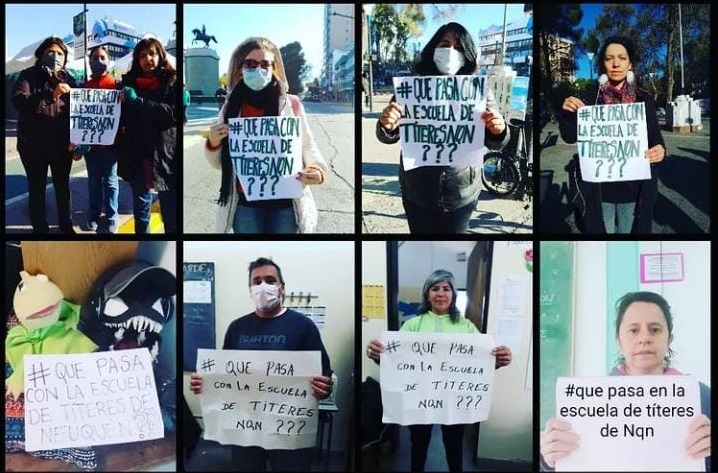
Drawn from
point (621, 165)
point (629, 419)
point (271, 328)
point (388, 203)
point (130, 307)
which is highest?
point (621, 165)

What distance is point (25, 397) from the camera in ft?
15.7

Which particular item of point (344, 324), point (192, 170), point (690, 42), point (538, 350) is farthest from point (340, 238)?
point (690, 42)

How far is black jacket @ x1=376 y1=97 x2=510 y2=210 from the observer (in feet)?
15.5

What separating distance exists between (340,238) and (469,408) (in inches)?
43.4

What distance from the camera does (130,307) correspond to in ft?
15.6

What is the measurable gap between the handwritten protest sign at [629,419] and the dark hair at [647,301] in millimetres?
128

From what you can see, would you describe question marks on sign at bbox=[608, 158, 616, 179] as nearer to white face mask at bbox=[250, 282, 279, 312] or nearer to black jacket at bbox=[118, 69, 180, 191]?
white face mask at bbox=[250, 282, 279, 312]

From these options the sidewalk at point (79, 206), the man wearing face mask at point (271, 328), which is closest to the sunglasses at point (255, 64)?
the sidewalk at point (79, 206)

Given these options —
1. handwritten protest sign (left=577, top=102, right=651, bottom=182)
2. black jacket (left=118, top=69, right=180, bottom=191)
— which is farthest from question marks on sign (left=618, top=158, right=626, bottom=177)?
black jacket (left=118, top=69, right=180, bottom=191)

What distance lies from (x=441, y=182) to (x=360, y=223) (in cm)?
47

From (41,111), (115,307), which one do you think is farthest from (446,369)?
(41,111)

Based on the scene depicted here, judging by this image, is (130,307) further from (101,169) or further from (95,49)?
(95,49)

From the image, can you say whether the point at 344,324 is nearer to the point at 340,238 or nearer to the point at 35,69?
the point at 340,238

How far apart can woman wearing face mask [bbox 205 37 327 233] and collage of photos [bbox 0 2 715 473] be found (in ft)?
0.04
